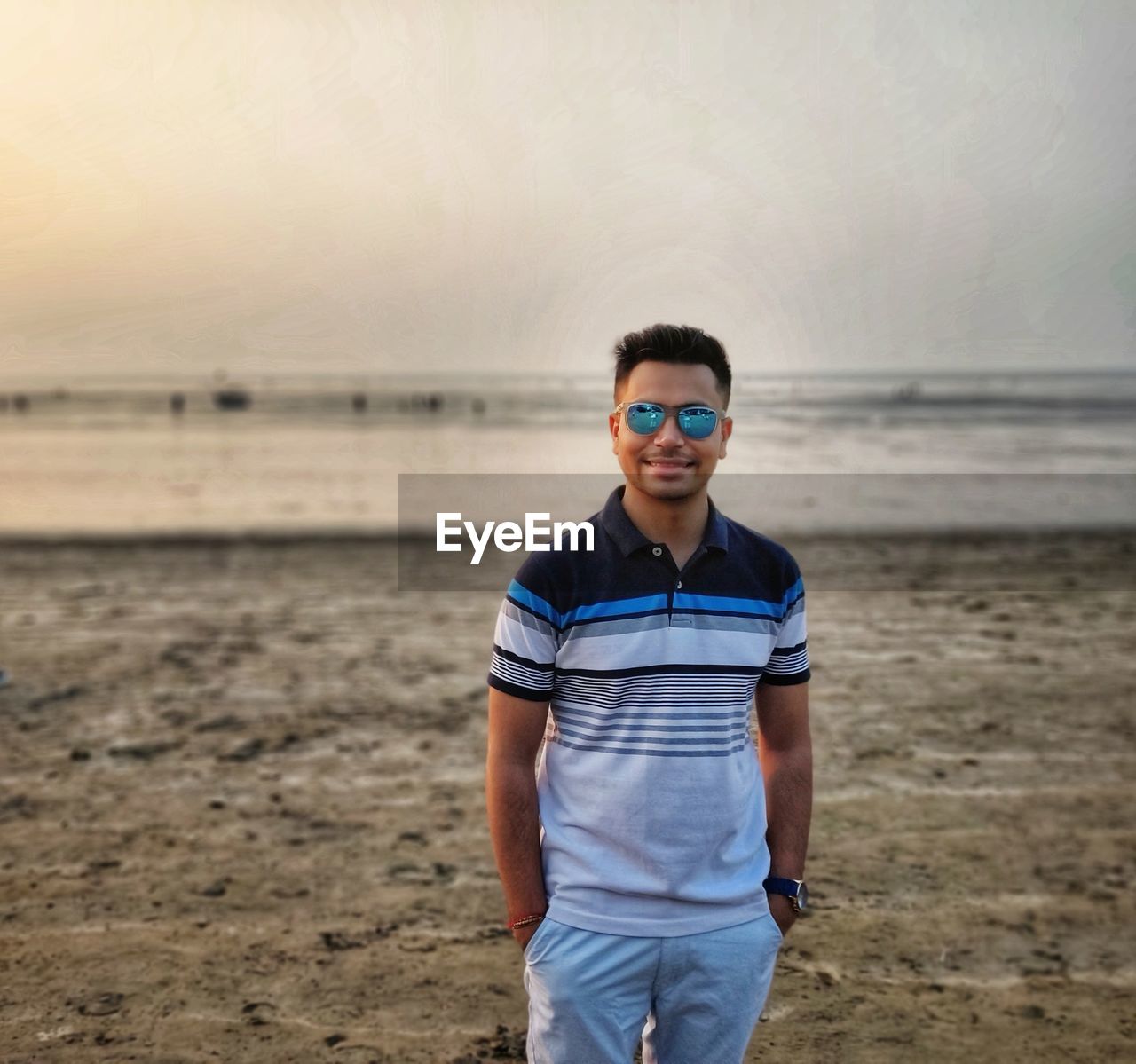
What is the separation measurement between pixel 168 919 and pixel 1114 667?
577 centimetres

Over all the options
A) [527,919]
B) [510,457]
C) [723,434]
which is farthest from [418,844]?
[510,457]

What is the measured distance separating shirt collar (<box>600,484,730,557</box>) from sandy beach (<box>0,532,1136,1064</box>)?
1.82 m

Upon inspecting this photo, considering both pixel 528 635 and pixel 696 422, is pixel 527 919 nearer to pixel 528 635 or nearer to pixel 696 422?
pixel 528 635

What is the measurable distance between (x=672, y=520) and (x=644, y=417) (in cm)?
21

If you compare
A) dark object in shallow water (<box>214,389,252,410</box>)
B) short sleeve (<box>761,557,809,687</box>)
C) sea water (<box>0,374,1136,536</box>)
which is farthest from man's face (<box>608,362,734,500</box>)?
dark object in shallow water (<box>214,389,252,410</box>)

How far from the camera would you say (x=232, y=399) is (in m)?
41.7

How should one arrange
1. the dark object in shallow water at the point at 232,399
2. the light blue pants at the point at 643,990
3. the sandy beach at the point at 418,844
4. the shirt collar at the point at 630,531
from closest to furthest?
the light blue pants at the point at 643,990 < the shirt collar at the point at 630,531 < the sandy beach at the point at 418,844 < the dark object in shallow water at the point at 232,399

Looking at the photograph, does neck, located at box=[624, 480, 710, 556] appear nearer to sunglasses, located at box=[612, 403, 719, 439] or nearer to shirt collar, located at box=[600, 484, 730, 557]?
shirt collar, located at box=[600, 484, 730, 557]

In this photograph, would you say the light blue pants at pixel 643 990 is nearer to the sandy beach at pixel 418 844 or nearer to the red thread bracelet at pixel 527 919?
the red thread bracelet at pixel 527 919

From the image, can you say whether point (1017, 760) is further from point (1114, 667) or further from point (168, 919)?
point (168, 919)

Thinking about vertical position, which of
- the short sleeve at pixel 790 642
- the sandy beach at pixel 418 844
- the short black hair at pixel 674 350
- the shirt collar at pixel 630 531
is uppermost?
the short black hair at pixel 674 350

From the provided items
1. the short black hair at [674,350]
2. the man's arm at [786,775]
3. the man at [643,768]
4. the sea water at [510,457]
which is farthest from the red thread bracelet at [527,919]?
the sea water at [510,457]

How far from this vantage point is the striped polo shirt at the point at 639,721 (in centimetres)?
201

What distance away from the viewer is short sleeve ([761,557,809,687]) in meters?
2.19
